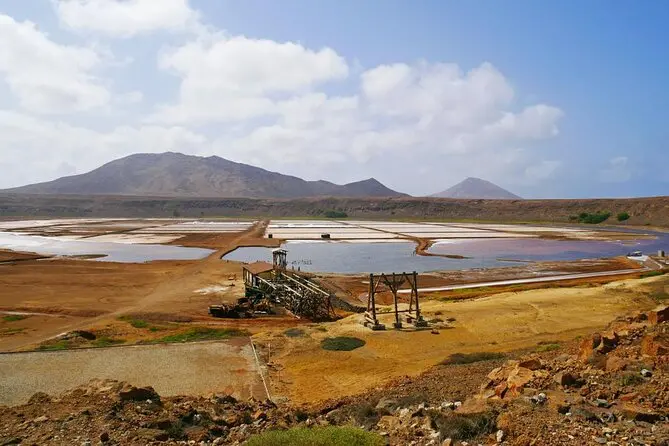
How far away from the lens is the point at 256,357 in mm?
16156

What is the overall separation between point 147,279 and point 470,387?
30.6 m

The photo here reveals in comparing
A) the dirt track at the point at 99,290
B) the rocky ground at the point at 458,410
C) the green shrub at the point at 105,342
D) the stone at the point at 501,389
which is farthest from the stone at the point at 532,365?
the dirt track at the point at 99,290

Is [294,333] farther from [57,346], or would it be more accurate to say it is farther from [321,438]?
[321,438]

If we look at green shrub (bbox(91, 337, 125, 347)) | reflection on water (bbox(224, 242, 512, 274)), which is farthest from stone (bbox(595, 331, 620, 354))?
reflection on water (bbox(224, 242, 512, 274))

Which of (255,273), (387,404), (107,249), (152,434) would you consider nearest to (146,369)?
(152,434)

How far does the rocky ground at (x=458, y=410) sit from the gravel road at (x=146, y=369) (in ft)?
5.73

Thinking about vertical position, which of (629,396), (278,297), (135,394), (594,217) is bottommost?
(278,297)

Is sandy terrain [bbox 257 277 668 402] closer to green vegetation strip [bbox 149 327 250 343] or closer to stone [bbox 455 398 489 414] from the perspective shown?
green vegetation strip [bbox 149 327 250 343]

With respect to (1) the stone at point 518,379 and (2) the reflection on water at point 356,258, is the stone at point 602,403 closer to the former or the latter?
(1) the stone at point 518,379

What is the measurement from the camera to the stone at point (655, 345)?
31.0ft

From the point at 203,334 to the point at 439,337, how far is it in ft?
30.7

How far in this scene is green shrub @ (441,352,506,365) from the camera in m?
14.8

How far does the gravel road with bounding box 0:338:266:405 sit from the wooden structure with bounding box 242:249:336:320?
6.62m

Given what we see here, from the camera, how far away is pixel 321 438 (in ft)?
24.9
